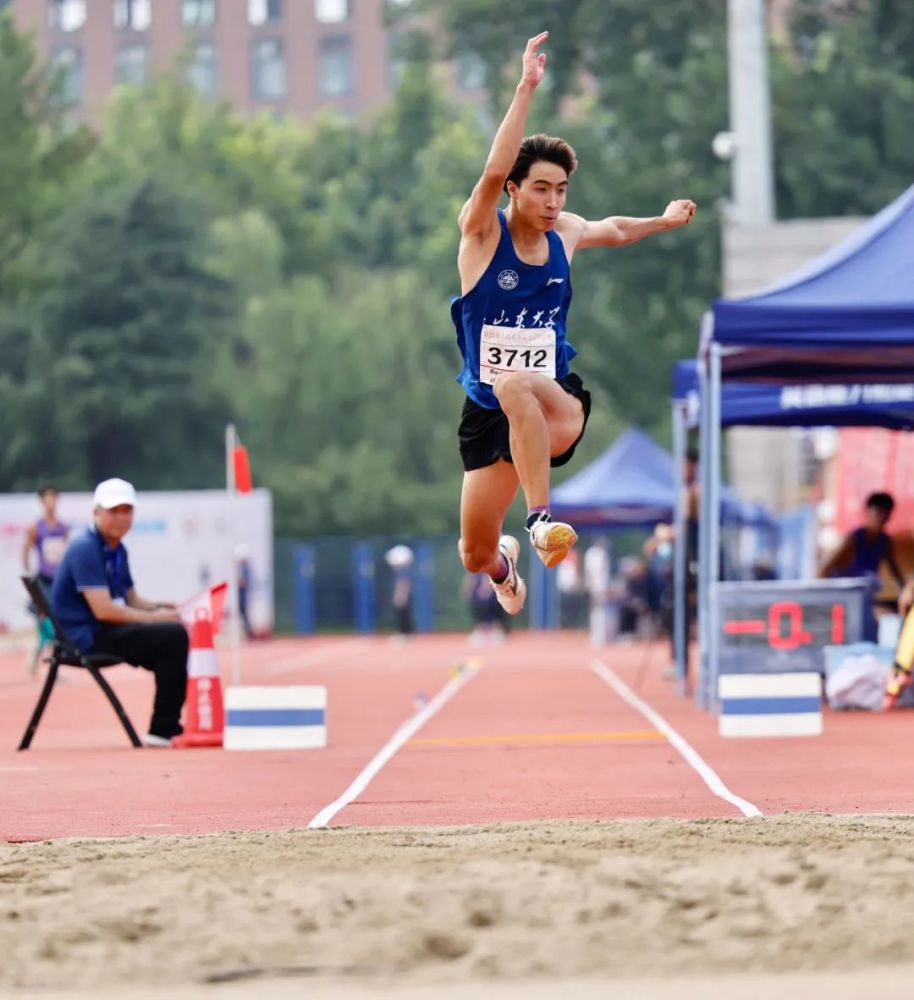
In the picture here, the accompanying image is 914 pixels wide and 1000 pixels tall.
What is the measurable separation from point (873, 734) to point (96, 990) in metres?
8.74

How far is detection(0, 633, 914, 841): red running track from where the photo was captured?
8.93 metres

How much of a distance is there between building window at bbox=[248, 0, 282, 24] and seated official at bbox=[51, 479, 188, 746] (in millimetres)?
86546

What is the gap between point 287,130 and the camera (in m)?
75.8

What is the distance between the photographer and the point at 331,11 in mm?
97562

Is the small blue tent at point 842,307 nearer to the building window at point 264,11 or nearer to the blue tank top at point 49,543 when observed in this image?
the blue tank top at point 49,543

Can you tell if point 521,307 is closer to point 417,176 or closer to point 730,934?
point 730,934

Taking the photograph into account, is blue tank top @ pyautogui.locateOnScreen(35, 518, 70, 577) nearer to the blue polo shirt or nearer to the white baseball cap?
the blue polo shirt

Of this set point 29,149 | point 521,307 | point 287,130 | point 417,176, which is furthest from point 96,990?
point 287,130

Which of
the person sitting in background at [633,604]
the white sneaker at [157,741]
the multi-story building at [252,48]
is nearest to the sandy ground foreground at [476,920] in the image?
the white sneaker at [157,741]

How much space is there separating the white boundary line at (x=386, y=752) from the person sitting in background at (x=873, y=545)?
3413mm

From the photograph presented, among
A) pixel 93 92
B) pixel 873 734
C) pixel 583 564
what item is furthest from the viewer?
pixel 93 92

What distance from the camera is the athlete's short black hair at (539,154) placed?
8719mm

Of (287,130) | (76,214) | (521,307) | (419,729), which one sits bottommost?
(419,729)

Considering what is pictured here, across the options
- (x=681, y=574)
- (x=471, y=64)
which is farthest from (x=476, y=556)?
(x=471, y=64)
